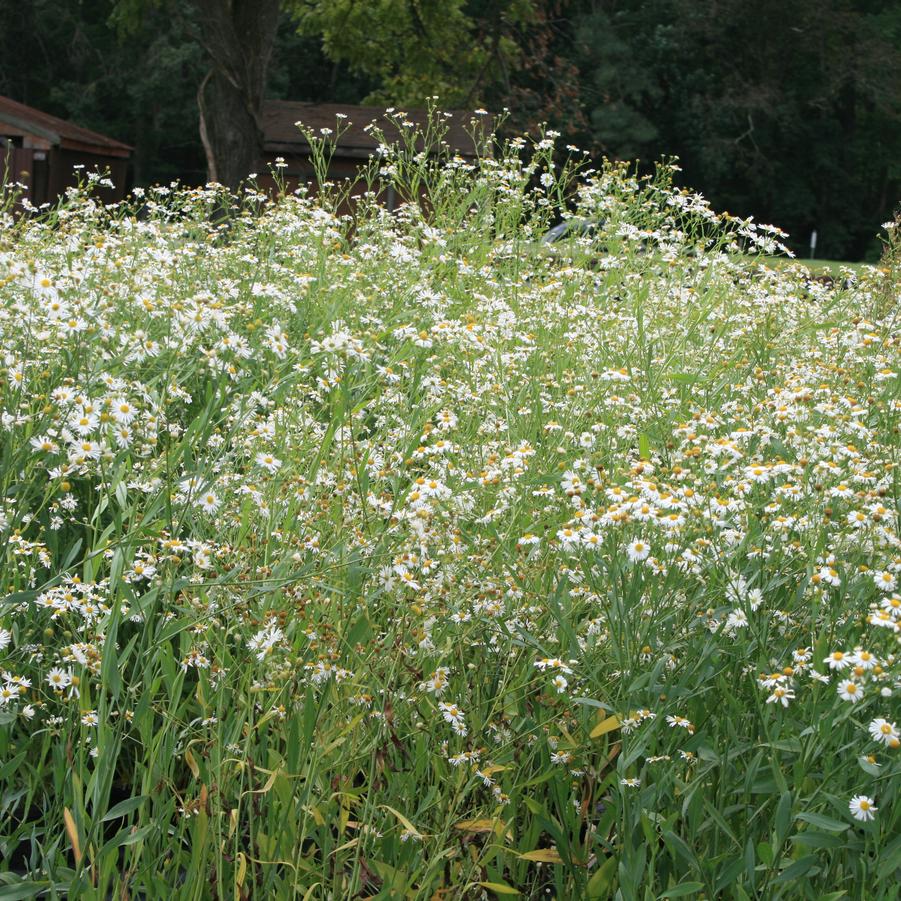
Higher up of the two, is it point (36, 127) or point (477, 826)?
point (477, 826)

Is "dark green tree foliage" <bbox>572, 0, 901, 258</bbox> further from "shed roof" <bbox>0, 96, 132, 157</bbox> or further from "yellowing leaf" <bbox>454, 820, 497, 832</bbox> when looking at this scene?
"yellowing leaf" <bbox>454, 820, 497, 832</bbox>

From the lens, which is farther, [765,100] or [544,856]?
[765,100]

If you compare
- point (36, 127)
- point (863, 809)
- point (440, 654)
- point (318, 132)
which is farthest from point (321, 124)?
point (863, 809)

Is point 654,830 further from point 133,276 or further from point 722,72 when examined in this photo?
point 722,72

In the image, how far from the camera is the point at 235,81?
41.5 feet

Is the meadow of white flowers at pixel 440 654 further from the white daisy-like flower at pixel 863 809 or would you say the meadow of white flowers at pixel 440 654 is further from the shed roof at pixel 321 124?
the shed roof at pixel 321 124

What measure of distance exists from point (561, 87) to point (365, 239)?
644 inches

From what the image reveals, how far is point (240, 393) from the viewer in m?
3.62

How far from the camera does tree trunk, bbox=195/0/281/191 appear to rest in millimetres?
12430

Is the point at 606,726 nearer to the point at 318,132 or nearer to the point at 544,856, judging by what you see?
the point at 544,856

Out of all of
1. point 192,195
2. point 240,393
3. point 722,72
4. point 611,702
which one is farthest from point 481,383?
point 722,72

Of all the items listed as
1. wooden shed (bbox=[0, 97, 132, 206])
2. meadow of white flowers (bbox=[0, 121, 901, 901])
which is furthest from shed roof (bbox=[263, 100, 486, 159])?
meadow of white flowers (bbox=[0, 121, 901, 901])

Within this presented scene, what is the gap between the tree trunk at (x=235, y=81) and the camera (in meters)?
12.4

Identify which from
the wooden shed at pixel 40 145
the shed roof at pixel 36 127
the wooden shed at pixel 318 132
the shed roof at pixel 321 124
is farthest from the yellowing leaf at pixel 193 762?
the shed roof at pixel 36 127
